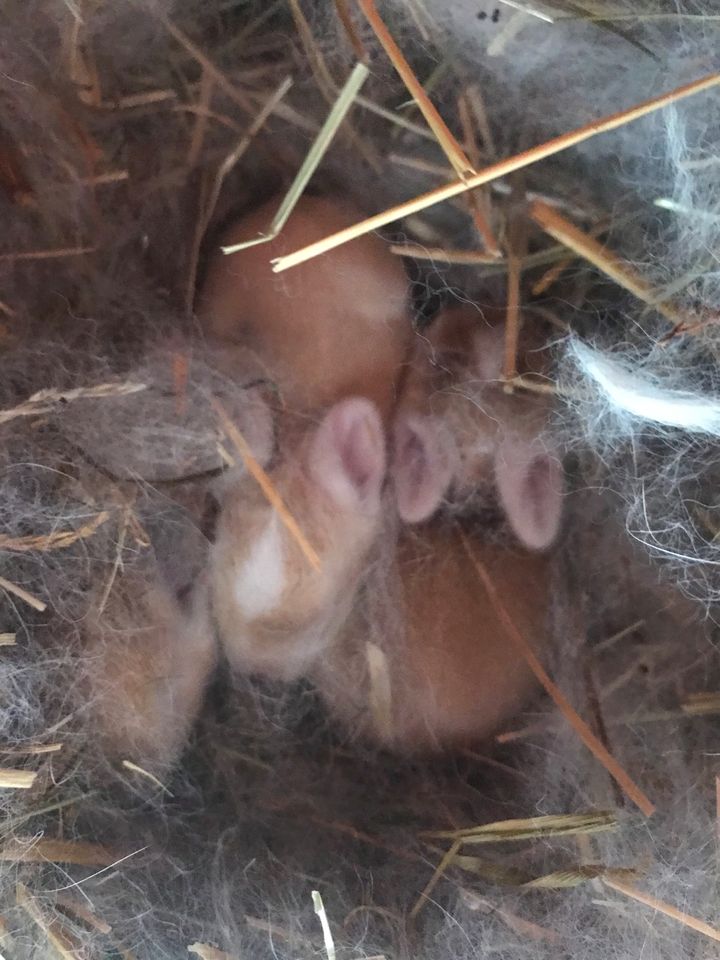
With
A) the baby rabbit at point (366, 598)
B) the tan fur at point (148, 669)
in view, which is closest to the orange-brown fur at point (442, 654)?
the baby rabbit at point (366, 598)

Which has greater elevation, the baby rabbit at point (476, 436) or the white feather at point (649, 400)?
the white feather at point (649, 400)

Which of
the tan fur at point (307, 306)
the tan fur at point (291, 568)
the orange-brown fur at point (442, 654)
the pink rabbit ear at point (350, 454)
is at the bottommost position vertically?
the orange-brown fur at point (442, 654)

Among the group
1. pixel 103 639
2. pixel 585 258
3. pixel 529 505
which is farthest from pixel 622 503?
pixel 103 639

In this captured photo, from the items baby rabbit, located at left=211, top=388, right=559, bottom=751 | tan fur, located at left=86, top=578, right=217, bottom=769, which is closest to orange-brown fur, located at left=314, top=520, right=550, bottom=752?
baby rabbit, located at left=211, top=388, right=559, bottom=751

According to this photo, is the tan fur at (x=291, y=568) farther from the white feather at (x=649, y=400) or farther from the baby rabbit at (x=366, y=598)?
the white feather at (x=649, y=400)

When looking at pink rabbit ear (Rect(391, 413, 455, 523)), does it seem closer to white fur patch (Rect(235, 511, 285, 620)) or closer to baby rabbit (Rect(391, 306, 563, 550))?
baby rabbit (Rect(391, 306, 563, 550))

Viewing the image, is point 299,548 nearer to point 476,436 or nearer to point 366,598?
point 366,598

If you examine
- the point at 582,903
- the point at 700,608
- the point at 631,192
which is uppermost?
the point at 631,192

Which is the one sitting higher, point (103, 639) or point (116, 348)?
point (116, 348)

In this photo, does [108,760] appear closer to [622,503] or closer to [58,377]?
[58,377]
